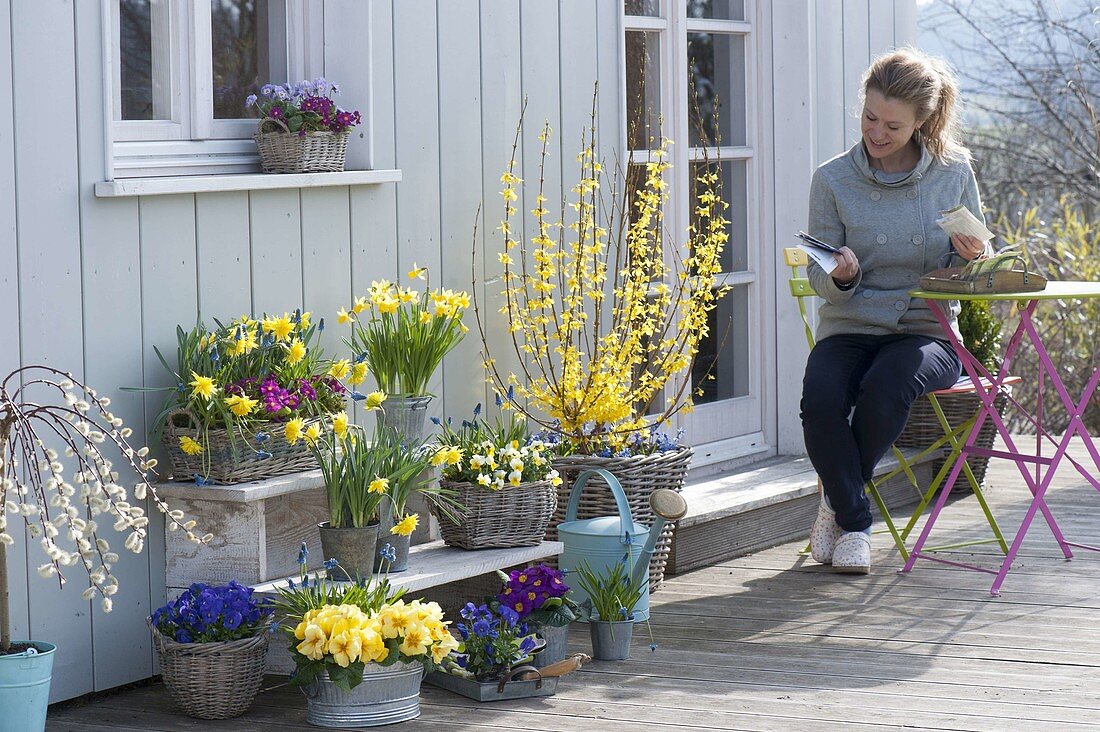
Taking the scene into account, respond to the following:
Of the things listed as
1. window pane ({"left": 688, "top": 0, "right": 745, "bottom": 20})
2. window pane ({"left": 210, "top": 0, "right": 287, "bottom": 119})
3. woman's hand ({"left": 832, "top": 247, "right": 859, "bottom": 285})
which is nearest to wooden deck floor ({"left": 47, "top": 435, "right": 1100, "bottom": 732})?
woman's hand ({"left": 832, "top": 247, "right": 859, "bottom": 285})

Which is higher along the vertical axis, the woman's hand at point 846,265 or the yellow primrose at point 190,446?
the woman's hand at point 846,265

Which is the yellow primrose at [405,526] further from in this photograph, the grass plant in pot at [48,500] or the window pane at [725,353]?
the window pane at [725,353]

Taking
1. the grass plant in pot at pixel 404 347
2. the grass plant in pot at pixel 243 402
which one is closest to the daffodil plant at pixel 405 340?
the grass plant in pot at pixel 404 347

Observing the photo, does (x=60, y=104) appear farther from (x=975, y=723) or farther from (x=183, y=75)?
(x=975, y=723)

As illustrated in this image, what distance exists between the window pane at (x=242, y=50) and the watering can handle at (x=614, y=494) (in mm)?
1208

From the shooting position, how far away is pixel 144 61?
3.64 meters

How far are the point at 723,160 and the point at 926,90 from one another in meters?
1.17

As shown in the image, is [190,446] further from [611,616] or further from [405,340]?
[611,616]

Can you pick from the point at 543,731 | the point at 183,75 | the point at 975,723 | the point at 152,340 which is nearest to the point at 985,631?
the point at 975,723

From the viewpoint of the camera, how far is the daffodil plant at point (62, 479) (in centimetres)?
274

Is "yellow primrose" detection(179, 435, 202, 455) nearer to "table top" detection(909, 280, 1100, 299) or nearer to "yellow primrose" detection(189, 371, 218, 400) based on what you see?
"yellow primrose" detection(189, 371, 218, 400)

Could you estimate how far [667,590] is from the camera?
443 cm

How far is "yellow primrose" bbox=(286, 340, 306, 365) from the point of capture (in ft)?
11.4

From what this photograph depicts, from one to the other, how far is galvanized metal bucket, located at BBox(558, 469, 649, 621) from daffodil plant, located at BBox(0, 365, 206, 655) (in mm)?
964
